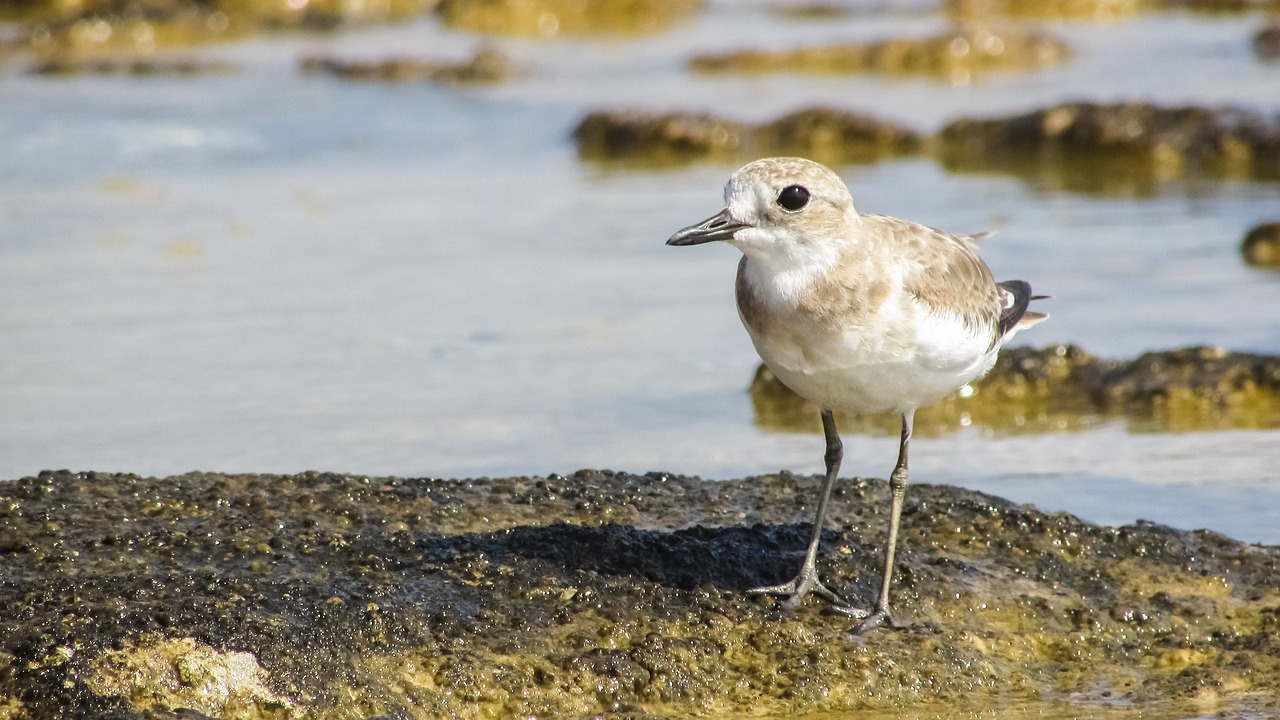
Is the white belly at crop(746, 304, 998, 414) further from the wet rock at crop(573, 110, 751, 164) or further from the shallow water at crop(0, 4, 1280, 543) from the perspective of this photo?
the wet rock at crop(573, 110, 751, 164)

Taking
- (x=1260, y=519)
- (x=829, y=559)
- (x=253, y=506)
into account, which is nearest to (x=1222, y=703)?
(x=829, y=559)

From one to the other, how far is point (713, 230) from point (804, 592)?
39.3 inches

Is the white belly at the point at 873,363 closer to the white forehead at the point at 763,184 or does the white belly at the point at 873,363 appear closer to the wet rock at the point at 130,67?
the white forehead at the point at 763,184

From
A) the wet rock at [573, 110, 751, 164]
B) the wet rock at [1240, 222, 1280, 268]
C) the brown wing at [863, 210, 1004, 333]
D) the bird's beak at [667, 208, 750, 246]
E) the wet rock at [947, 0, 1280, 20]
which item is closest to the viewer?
the bird's beak at [667, 208, 750, 246]

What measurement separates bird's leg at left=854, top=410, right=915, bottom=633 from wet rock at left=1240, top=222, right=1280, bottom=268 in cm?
475

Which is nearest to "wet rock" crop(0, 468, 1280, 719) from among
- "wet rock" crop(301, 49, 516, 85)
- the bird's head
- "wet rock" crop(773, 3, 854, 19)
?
the bird's head

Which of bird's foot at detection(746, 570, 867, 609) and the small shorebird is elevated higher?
the small shorebird

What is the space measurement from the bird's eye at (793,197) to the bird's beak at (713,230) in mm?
114

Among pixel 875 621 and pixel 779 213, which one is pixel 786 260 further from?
pixel 875 621

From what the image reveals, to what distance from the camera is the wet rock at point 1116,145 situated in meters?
11.3

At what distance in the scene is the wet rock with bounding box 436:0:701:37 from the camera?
2291cm

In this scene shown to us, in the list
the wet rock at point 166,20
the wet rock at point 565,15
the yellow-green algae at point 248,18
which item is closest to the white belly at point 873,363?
the wet rock at point 166,20

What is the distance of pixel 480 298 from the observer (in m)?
7.98

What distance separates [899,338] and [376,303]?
14.3ft
